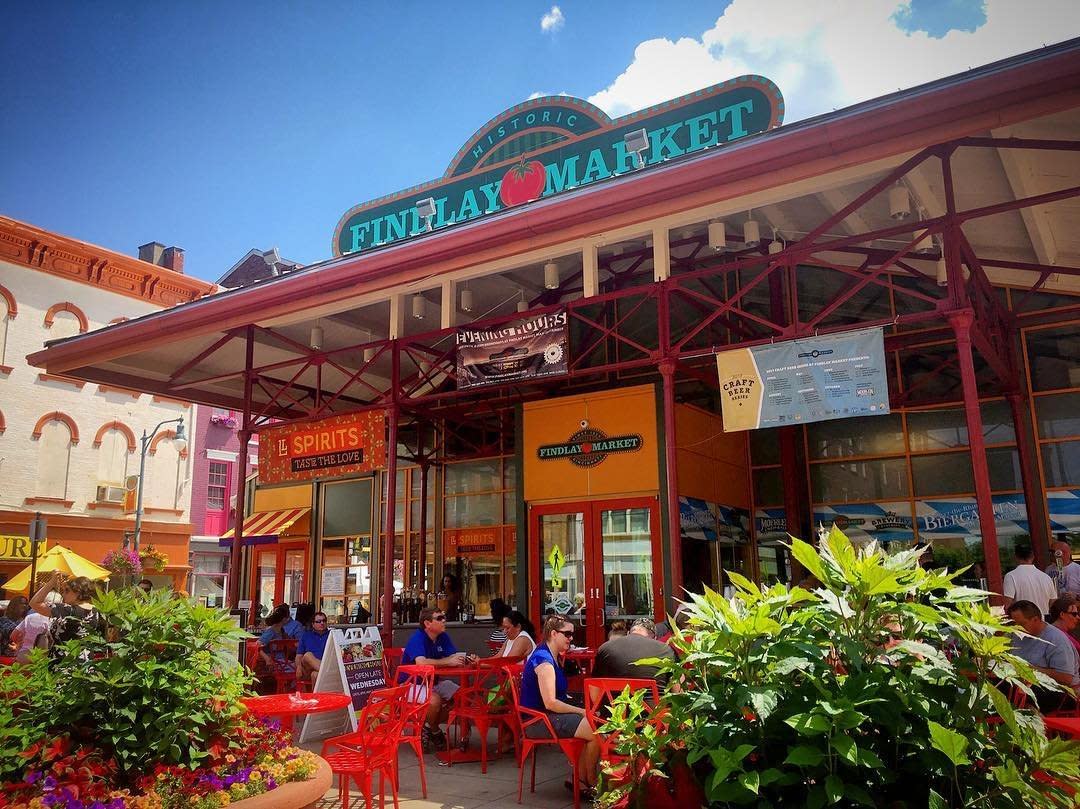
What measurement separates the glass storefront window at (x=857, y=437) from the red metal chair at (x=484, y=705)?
7.63m

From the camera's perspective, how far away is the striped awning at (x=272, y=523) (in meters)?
18.5

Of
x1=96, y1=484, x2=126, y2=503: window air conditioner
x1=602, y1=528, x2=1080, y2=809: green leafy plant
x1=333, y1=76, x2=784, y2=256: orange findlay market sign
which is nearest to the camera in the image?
x1=602, y1=528, x2=1080, y2=809: green leafy plant

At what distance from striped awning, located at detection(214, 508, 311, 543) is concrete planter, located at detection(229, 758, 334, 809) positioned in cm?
1398

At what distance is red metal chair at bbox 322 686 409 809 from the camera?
18.0 ft

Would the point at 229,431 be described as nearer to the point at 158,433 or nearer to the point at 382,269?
the point at 158,433

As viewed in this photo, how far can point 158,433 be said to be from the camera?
29172 millimetres

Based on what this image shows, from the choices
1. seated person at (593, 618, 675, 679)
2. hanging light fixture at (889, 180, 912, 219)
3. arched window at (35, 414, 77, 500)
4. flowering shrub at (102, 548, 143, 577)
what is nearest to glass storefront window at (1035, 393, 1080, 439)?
hanging light fixture at (889, 180, 912, 219)

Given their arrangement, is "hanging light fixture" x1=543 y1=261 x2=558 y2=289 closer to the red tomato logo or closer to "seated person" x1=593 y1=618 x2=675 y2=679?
"seated person" x1=593 y1=618 x2=675 y2=679

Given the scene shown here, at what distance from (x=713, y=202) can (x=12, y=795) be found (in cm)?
678

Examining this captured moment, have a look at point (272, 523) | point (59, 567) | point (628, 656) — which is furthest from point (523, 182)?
point (628, 656)

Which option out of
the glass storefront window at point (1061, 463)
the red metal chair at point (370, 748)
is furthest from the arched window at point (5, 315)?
the glass storefront window at point (1061, 463)

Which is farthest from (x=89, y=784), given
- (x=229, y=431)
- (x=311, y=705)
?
(x=229, y=431)

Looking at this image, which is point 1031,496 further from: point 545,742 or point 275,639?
point 275,639

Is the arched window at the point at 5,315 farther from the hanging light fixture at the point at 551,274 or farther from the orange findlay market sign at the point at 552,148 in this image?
the hanging light fixture at the point at 551,274
